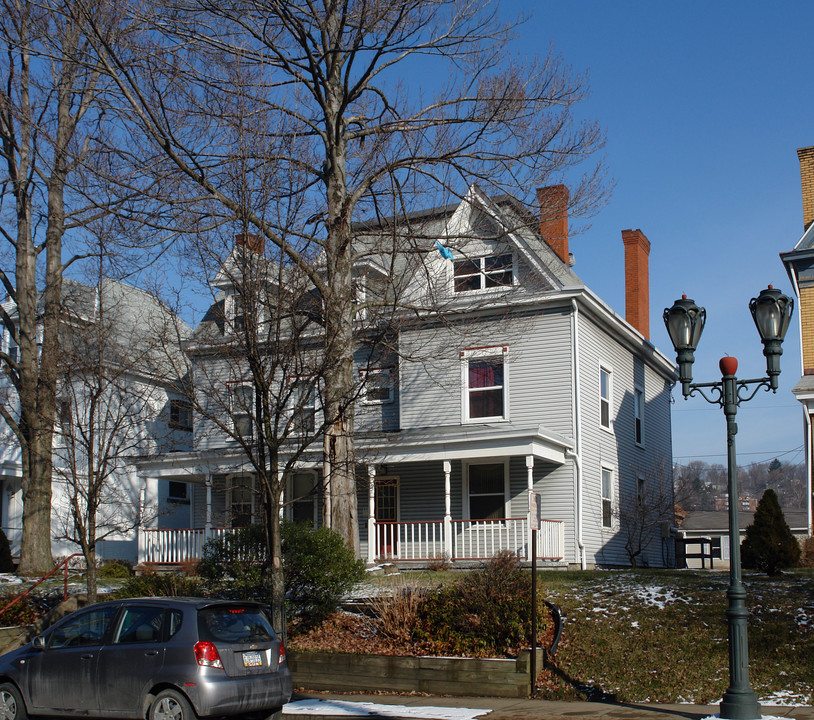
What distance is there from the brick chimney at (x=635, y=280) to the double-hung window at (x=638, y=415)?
1865 mm

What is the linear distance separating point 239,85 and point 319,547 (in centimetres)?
724

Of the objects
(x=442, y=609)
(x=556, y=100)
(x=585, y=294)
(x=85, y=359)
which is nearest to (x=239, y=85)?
(x=85, y=359)

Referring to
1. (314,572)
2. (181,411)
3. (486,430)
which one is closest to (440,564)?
(486,430)

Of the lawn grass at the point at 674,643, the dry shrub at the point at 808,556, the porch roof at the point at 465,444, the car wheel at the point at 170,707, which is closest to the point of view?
the car wheel at the point at 170,707

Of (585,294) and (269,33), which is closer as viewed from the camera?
(269,33)

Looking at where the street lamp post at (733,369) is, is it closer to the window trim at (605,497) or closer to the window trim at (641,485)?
the window trim at (605,497)

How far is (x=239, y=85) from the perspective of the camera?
13.7m

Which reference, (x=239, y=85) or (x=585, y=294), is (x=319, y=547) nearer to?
(x=239, y=85)

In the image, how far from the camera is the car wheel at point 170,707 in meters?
9.06

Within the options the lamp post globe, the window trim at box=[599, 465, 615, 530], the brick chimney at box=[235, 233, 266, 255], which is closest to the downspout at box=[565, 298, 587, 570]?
the window trim at box=[599, 465, 615, 530]

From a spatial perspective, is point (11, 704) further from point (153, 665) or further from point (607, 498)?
point (607, 498)

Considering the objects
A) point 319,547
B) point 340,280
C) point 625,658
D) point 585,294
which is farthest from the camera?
point 585,294

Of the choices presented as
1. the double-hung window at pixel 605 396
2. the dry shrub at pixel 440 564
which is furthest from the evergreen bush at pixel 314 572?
the double-hung window at pixel 605 396

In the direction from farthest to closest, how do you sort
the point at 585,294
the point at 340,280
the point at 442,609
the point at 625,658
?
the point at 585,294
the point at 340,280
the point at 442,609
the point at 625,658
